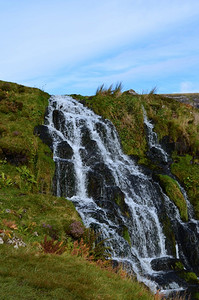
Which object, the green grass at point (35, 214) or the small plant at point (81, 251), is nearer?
the small plant at point (81, 251)

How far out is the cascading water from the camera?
480 inches

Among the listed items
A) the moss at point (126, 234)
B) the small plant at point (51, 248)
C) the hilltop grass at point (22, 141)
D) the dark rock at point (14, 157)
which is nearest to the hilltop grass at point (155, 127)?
the hilltop grass at point (22, 141)

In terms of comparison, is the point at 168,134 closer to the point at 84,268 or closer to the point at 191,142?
the point at 191,142

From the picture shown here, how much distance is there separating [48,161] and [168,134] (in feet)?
44.1

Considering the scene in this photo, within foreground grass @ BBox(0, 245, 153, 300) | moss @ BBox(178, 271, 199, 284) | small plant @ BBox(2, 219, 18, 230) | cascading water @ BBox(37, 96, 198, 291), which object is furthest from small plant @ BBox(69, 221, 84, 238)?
moss @ BBox(178, 271, 199, 284)

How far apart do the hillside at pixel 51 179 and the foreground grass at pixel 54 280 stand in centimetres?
2

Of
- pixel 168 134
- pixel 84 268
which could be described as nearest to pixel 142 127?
pixel 168 134

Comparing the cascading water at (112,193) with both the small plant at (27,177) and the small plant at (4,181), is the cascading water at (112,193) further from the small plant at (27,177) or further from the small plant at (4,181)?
the small plant at (4,181)

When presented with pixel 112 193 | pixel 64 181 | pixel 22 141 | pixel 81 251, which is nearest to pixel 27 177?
pixel 64 181

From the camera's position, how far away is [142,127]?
24.8 meters

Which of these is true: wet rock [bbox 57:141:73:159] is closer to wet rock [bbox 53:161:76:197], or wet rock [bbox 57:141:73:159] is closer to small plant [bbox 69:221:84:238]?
wet rock [bbox 53:161:76:197]

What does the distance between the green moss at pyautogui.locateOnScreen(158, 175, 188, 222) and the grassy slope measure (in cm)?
758

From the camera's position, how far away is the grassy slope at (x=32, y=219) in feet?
16.6

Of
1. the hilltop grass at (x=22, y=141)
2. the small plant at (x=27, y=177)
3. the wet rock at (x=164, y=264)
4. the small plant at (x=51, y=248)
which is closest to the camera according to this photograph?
the small plant at (x=51, y=248)
